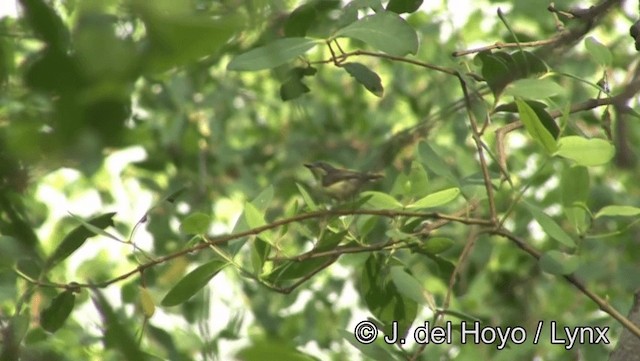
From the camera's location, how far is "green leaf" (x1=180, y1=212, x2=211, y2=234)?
1.18 m

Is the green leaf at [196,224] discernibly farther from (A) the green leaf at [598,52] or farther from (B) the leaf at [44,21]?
(B) the leaf at [44,21]

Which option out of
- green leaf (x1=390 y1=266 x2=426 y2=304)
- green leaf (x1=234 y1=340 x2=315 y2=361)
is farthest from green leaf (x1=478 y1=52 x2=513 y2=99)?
green leaf (x1=234 y1=340 x2=315 y2=361)

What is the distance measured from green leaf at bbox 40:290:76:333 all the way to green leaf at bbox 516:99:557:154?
53 cm

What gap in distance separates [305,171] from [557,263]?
208 cm

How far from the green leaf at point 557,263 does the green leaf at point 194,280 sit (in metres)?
0.37

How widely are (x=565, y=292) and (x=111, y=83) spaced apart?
2.94 m

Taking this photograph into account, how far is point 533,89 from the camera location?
1194mm

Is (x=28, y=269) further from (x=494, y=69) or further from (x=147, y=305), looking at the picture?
(x=494, y=69)

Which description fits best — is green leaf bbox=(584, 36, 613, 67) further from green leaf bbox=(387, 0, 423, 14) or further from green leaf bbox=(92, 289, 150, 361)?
green leaf bbox=(92, 289, 150, 361)

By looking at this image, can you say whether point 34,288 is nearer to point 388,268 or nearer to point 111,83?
point 388,268

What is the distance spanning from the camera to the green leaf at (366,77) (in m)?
1.29

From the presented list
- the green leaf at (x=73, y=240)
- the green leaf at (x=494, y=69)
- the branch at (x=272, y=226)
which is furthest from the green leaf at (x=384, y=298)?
the green leaf at (x=73, y=240)

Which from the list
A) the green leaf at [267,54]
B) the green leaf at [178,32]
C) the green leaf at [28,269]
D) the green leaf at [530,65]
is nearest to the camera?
the green leaf at [178,32]

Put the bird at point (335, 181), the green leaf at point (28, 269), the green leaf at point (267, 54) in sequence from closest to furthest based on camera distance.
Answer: the green leaf at point (267, 54) → the green leaf at point (28, 269) → the bird at point (335, 181)
